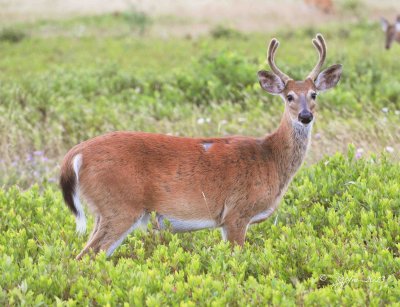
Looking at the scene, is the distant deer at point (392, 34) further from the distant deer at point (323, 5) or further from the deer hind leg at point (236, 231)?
the distant deer at point (323, 5)

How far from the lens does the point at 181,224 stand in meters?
5.20

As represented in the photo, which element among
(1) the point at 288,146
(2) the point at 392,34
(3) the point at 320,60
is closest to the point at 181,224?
(1) the point at 288,146

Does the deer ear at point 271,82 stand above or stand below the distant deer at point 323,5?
above

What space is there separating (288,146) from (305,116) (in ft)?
1.03

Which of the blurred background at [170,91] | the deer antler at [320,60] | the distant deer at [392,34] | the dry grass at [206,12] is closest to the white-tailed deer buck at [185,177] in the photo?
the deer antler at [320,60]

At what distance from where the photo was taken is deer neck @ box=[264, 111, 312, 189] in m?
5.60

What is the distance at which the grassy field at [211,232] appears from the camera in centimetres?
426

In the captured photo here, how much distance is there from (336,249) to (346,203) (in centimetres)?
107

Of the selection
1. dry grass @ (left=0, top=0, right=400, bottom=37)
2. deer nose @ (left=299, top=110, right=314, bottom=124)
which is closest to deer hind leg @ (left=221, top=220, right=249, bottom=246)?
deer nose @ (left=299, top=110, right=314, bottom=124)

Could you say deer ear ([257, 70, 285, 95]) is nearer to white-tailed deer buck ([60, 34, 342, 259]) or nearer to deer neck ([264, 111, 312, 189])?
white-tailed deer buck ([60, 34, 342, 259])

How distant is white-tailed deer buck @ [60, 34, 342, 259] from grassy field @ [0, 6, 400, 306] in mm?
187

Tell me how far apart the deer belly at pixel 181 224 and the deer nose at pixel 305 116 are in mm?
986

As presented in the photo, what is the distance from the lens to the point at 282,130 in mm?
5750

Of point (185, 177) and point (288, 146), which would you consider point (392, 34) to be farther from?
point (185, 177)
